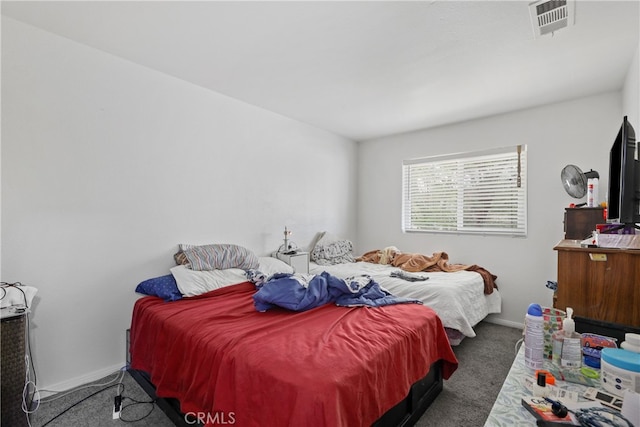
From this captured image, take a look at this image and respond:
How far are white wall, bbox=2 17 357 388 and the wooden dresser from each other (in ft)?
9.44

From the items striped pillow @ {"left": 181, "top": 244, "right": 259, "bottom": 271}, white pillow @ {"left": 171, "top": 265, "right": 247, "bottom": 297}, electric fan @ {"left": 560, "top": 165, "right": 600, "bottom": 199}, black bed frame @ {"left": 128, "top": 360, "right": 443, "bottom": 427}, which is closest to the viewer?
black bed frame @ {"left": 128, "top": 360, "right": 443, "bottom": 427}

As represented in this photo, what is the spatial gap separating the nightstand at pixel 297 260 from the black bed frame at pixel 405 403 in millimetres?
1781

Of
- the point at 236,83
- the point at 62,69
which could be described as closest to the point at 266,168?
the point at 236,83

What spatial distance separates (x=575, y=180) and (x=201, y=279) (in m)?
3.72

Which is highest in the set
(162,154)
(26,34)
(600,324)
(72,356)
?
(26,34)

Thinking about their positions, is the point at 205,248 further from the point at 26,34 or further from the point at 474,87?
the point at 474,87

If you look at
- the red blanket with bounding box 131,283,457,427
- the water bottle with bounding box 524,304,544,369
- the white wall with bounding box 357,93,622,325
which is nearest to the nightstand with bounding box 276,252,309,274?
the red blanket with bounding box 131,283,457,427

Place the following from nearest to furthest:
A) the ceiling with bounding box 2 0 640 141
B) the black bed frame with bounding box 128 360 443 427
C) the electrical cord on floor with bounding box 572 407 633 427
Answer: the electrical cord on floor with bounding box 572 407 633 427 → the black bed frame with bounding box 128 360 443 427 → the ceiling with bounding box 2 0 640 141

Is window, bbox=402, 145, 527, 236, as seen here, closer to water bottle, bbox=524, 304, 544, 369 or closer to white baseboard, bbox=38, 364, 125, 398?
water bottle, bbox=524, 304, 544, 369

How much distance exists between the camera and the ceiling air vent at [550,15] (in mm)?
1812

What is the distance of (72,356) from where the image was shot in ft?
7.43

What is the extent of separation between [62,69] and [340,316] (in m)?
2.73

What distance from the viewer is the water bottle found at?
1.16 meters

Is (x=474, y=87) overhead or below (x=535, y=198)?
overhead
